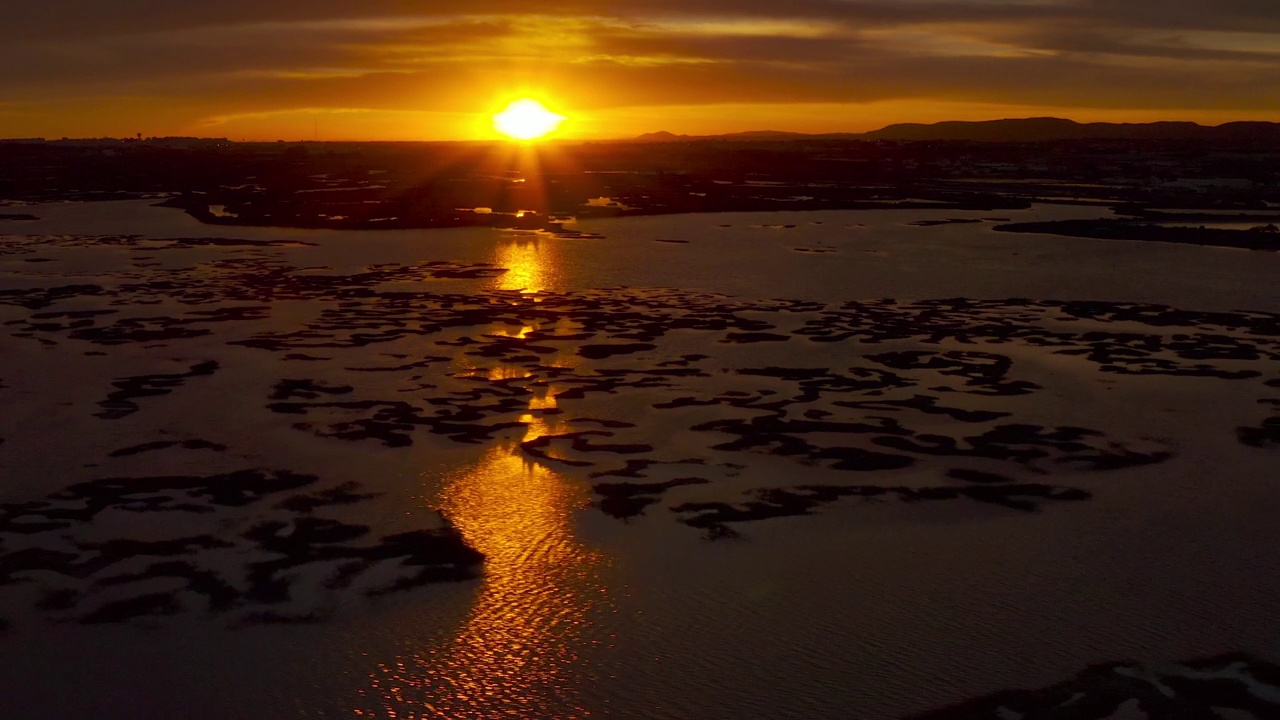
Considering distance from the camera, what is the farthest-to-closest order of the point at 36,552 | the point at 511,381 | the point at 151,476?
→ the point at 511,381, the point at 151,476, the point at 36,552

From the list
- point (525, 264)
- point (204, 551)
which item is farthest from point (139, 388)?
point (525, 264)

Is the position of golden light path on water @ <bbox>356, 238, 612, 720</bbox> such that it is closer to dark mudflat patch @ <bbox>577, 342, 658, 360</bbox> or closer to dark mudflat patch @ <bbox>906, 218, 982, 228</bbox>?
dark mudflat patch @ <bbox>577, 342, 658, 360</bbox>

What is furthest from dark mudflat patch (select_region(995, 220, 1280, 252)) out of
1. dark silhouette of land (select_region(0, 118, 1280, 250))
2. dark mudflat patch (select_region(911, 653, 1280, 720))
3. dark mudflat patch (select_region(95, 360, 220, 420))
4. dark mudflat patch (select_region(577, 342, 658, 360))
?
dark mudflat patch (select_region(95, 360, 220, 420))

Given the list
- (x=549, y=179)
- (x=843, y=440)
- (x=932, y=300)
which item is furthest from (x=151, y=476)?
(x=549, y=179)

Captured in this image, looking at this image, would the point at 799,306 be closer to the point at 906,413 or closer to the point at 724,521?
the point at 906,413

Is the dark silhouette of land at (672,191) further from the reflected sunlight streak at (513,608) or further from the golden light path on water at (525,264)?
the reflected sunlight streak at (513,608)
